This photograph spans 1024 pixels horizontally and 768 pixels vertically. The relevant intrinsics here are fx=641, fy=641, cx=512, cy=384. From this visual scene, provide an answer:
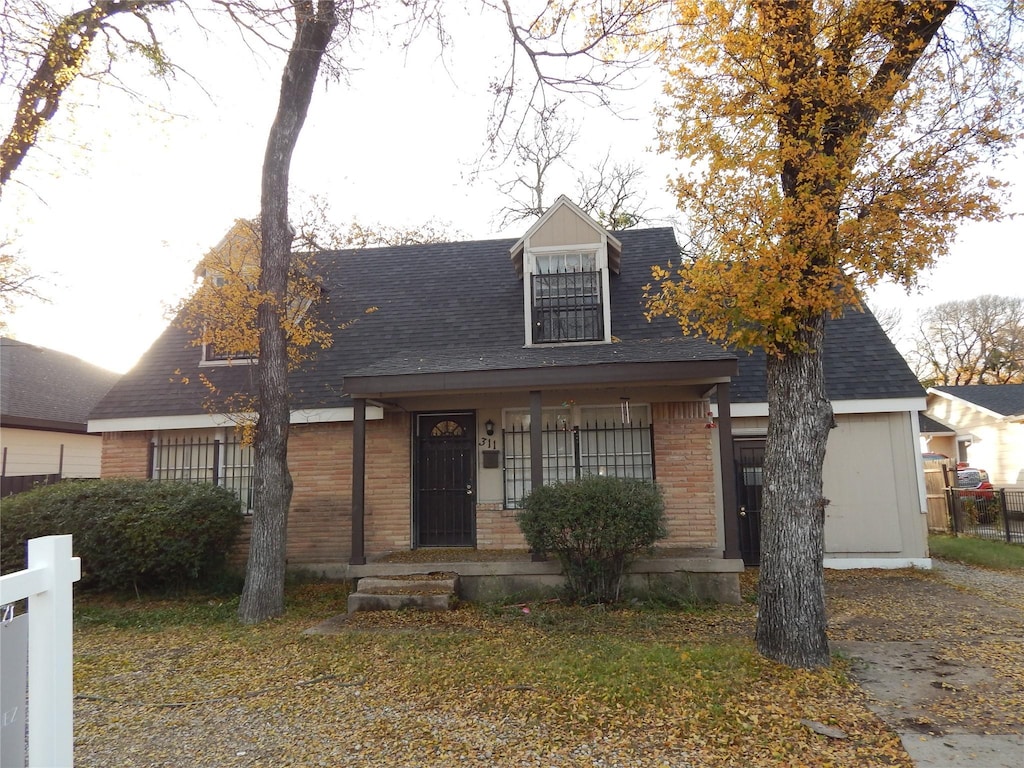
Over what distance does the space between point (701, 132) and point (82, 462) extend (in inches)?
829

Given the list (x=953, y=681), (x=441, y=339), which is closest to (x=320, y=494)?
(x=441, y=339)

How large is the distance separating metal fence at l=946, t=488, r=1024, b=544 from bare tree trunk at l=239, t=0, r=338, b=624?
592 inches

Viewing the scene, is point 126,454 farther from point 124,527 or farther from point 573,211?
point 573,211

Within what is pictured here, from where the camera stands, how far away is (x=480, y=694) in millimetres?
5102

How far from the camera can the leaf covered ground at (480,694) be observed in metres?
4.17

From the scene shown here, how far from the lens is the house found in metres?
10.3

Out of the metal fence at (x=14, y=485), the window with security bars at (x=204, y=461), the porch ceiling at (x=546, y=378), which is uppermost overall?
the porch ceiling at (x=546, y=378)

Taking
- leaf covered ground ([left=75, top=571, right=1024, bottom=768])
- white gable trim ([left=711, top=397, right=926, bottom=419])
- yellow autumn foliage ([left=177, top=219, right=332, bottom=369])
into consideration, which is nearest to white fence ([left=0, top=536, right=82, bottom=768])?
leaf covered ground ([left=75, top=571, right=1024, bottom=768])

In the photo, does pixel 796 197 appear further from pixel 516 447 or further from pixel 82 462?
pixel 82 462

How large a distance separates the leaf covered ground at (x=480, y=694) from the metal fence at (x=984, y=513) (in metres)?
9.43

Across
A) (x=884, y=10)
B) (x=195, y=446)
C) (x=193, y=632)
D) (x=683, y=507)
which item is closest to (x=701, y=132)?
(x=884, y=10)

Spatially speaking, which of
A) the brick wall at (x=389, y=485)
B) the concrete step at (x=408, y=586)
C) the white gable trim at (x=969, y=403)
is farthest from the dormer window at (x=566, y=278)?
the white gable trim at (x=969, y=403)

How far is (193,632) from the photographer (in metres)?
7.56

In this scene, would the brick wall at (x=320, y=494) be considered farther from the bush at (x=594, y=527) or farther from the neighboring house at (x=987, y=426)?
the neighboring house at (x=987, y=426)
